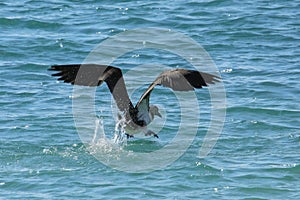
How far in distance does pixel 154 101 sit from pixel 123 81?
3347 mm

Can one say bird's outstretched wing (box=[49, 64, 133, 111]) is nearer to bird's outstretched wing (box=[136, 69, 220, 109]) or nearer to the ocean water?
bird's outstretched wing (box=[136, 69, 220, 109])

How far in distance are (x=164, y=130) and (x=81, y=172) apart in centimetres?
224

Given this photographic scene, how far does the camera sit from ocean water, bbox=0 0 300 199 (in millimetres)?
10062

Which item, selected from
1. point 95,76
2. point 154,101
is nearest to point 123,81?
point 95,76

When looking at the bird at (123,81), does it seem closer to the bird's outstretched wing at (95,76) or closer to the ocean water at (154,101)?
the bird's outstretched wing at (95,76)

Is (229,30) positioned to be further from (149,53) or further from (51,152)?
(51,152)

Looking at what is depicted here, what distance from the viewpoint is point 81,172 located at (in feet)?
33.9

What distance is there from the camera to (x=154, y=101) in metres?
13.8

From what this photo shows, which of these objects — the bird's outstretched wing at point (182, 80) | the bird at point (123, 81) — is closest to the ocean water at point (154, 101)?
the bird at point (123, 81)

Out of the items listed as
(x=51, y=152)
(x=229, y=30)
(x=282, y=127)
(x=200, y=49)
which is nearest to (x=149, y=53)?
(x=200, y=49)

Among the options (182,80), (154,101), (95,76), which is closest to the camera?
(182,80)

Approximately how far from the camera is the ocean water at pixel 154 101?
396 inches

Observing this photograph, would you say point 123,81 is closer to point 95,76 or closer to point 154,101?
point 95,76

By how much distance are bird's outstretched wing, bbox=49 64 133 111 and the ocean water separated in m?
0.97
